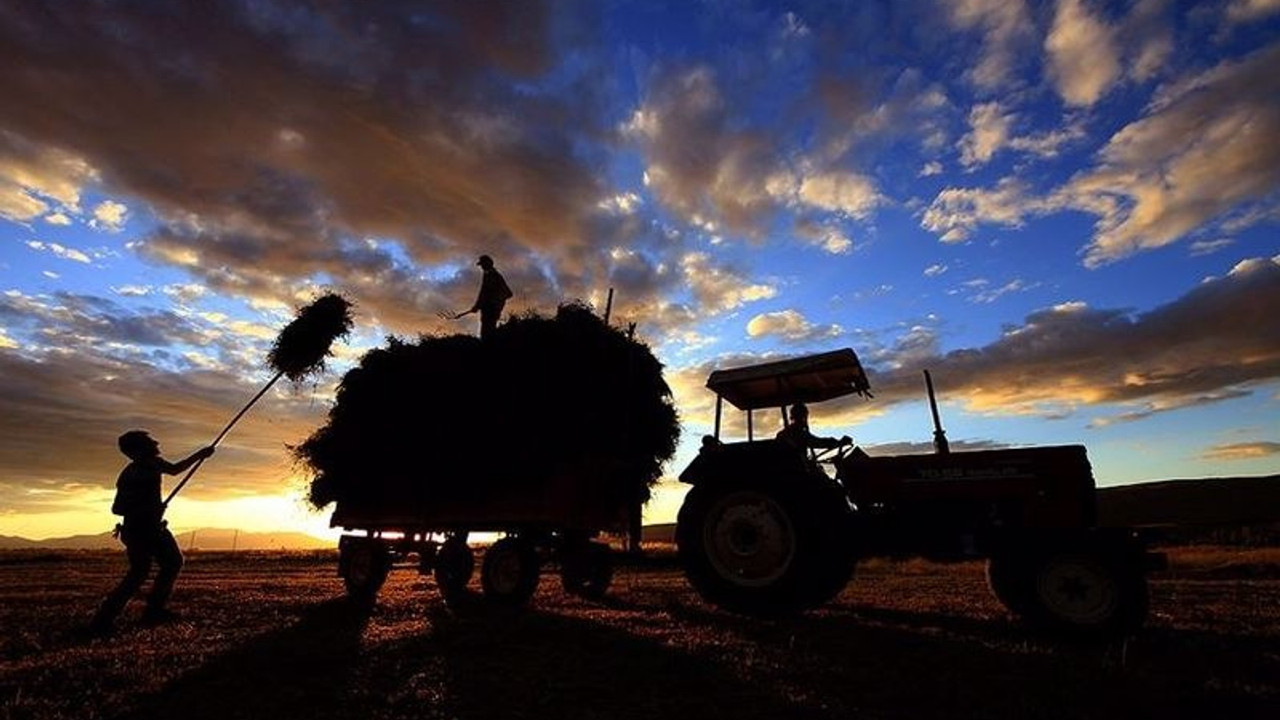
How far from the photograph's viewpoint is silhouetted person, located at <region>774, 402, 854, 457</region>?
722 centimetres

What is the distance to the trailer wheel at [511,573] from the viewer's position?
30.5 ft

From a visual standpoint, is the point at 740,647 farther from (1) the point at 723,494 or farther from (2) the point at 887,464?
(2) the point at 887,464

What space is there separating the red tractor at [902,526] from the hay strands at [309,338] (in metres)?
6.56

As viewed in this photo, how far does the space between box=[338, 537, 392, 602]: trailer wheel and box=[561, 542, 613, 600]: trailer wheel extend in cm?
272

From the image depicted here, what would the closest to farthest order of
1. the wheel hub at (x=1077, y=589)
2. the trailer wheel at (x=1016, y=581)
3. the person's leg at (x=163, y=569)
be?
the wheel hub at (x=1077, y=589), the trailer wheel at (x=1016, y=581), the person's leg at (x=163, y=569)

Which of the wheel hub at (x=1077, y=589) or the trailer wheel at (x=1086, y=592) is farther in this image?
the wheel hub at (x=1077, y=589)

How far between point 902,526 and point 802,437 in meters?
1.20

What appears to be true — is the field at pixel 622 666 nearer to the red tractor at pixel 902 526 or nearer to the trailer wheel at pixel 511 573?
the red tractor at pixel 902 526

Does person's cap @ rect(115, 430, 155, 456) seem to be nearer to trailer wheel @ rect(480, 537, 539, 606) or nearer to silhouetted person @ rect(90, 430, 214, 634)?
silhouetted person @ rect(90, 430, 214, 634)

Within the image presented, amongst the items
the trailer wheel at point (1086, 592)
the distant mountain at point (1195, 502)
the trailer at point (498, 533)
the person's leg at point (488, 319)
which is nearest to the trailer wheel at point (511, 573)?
the trailer at point (498, 533)

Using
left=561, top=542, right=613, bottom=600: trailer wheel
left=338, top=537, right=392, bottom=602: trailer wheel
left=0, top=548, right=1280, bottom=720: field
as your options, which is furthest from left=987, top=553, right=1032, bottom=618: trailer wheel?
left=338, top=537, right=392, bottom=602: trailer wheel

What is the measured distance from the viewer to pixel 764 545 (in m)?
6.34

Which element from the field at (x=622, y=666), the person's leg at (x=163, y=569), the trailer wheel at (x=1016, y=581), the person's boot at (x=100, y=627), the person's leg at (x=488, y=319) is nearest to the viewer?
the field at (x=622, y=666)

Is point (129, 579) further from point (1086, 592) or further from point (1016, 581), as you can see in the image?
point (1086, 592)
